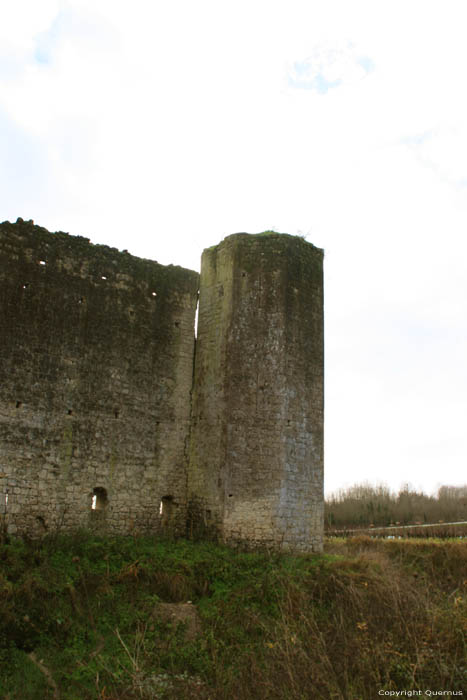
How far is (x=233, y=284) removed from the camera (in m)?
13.8

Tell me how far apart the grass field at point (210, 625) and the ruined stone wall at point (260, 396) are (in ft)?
2.62

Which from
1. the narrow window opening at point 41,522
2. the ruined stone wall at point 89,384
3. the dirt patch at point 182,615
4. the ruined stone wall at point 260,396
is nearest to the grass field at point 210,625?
the dirt patch at point 182,615

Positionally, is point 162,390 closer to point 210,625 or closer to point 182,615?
point 182,615

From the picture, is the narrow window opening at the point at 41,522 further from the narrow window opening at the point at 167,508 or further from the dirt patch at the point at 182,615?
the dirt patch at the point at 182,615

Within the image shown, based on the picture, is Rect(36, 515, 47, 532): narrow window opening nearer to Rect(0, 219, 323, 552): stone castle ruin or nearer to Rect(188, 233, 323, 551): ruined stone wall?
Rect(0, 219, 323, 552): stone castle ruin

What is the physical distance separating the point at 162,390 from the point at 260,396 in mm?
2149

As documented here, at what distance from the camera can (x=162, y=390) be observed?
1357cm

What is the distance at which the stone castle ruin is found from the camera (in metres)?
11.7

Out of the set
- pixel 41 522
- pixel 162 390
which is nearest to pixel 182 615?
pixel 41 522

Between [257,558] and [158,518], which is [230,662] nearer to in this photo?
[257,558]

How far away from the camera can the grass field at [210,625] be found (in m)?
7.18

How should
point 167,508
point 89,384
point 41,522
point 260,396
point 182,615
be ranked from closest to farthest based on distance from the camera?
point 182,615 < point 41,522 < point 89,384 < point 260,396 < point 167,508

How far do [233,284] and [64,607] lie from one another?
24.1ft

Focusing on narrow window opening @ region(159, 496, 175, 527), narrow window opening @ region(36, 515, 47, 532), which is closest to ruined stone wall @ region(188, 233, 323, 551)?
narrow window opening @ region(159, 496, 175, 527)
